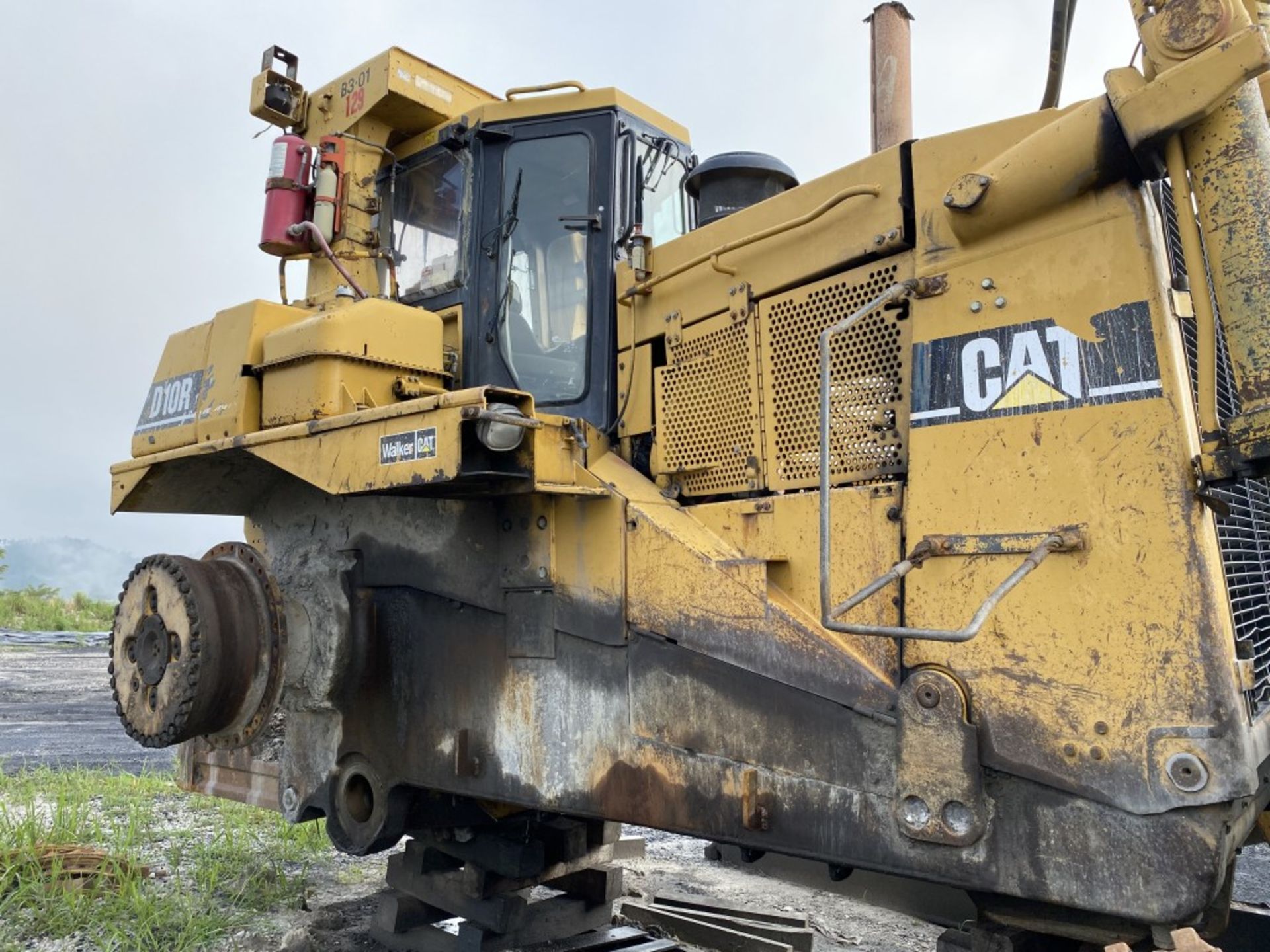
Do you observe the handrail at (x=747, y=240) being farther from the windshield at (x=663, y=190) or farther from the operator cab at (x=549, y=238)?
the windshield at (x=663, y=190)

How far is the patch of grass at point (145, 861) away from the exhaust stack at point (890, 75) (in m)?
4.51

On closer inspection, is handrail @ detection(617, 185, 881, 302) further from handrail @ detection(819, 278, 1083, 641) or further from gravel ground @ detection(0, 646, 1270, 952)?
gravel ground @ detection(0, 646, 1270, 952)

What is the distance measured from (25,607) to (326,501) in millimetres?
19634

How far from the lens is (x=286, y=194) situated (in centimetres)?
449

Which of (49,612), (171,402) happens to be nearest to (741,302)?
(171,402)

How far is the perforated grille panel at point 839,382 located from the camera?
9.59 feet

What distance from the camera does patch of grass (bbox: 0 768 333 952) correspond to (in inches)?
158

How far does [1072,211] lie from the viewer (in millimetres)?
2541

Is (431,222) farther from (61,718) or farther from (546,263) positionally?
(61,718)

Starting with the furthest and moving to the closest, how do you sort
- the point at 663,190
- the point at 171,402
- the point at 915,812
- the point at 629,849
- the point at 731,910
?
the point at 629,849 → the point at 731,910 → the point at 171,402 → the point at 663,190 → the point at 915,812

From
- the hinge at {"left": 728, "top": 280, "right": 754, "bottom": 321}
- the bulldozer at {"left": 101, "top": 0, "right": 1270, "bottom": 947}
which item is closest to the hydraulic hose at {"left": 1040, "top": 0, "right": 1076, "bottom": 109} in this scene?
the bulldozer at {"left": 101, "top": 0, "right": 1270, "bottom": 947}

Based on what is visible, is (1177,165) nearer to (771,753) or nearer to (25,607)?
(771,753)

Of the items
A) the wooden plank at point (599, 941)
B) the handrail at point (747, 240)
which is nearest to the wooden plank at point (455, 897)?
the wooden plank at point (599, 941)

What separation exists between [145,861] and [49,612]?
17912 millimetres
